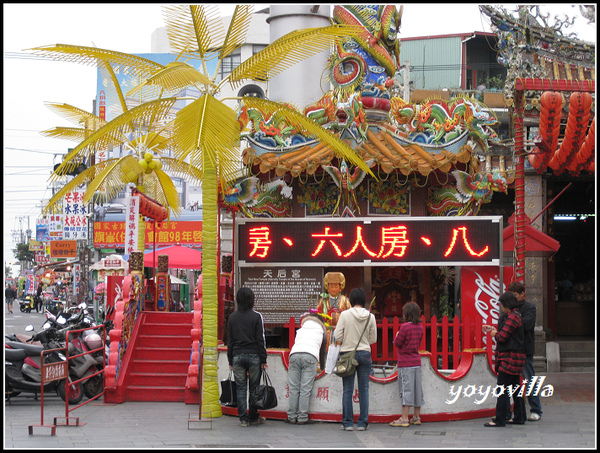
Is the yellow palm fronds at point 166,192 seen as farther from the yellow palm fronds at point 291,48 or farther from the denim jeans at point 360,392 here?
the denim jeans at point 360,392

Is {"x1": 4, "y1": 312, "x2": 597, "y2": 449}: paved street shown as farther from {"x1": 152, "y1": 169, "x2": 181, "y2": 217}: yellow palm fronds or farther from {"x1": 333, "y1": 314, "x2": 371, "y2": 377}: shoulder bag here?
{"x1": 152, "y1": 169, "x2": 181, "y2": 217}: yellow palm fronds

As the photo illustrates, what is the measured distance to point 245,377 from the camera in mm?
9992

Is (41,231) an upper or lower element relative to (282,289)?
upper

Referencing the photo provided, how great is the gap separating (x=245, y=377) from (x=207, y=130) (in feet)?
10.5

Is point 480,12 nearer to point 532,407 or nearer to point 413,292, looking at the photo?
point 413,292

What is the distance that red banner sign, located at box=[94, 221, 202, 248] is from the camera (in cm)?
2906

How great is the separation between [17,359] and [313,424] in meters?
5.29

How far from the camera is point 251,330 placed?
9.91 meters

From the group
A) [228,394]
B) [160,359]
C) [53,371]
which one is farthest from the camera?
[160,359]

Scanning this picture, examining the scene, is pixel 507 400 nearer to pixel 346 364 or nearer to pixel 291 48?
pixel 346 364

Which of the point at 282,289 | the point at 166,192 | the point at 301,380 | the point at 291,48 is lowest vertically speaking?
the point at 301,380

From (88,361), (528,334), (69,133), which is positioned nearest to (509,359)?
(528,334)

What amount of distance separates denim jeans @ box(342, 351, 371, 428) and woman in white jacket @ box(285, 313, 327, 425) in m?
0.51

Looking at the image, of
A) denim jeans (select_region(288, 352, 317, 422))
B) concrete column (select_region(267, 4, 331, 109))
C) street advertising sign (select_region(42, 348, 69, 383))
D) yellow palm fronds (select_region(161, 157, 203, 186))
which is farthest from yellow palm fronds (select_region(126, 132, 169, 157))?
concrete column (select_region(267, 4, 331, 109))
